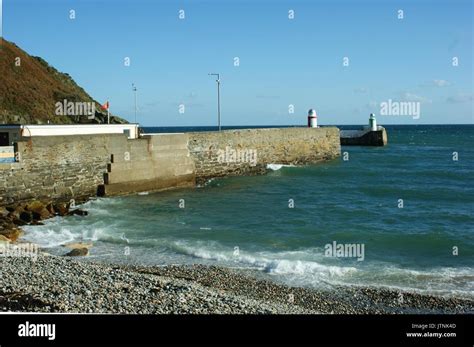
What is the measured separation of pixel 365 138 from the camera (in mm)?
56688

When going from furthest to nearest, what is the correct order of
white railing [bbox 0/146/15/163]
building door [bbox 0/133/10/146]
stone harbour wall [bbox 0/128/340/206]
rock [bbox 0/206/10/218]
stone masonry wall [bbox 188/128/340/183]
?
stone masonry wall [bbox 188/128/340/183] → building door [bbox 0/133/10/146] → stone harbour wall [bbox 0/128/340/206] → white railing [bbox 0/146/15/163] → rock [bbox 0/206/10/218]

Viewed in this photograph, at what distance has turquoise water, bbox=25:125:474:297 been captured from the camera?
1209 centimetres

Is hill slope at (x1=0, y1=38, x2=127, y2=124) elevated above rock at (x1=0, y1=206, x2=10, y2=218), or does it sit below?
above

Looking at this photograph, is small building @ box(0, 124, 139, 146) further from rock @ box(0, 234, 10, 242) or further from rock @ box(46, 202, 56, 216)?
rock @ box(0, 234, 10, 242)

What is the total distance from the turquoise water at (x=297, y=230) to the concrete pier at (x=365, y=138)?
96.5 feet

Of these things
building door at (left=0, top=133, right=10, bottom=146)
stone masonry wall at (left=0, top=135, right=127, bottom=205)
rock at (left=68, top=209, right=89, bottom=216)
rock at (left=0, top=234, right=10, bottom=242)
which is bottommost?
rock at (left=0, top=234, right=10, bottom=242)

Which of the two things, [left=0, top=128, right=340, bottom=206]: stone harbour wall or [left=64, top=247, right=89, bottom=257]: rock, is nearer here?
[left=64, top=247, right=89, bottom=257]: rock

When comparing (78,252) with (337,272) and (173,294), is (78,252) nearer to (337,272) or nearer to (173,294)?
(173,294)

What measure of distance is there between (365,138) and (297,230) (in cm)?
4225

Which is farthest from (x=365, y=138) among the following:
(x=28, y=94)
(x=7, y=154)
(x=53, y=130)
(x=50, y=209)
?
(x=7, y=154)

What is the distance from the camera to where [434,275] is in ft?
38.6

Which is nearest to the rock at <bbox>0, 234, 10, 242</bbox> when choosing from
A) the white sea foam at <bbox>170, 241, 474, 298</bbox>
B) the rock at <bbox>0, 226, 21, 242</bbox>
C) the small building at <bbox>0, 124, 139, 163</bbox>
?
the rock at <bbox>0, 226, 21, 242</bbox>

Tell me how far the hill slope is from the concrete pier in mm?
24408

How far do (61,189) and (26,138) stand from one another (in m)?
2.18
